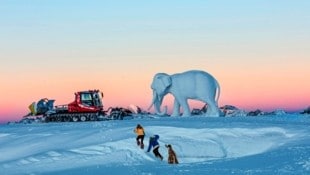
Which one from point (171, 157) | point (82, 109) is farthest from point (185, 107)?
point (171, 157)

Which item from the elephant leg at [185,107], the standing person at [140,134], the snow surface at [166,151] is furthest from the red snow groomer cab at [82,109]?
the standing person at [140,134]

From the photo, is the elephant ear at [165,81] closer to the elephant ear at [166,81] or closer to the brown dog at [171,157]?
the elephant ear at [166,81]

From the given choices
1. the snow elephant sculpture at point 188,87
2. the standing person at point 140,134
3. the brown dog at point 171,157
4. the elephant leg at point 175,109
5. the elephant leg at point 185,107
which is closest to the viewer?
the brown dog at point 171,157

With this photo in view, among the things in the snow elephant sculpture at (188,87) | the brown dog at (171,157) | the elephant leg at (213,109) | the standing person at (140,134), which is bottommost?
the brown dog at (171,157)

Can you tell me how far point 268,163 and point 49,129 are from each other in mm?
13515

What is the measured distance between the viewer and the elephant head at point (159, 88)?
36781mm

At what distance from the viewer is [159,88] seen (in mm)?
37250

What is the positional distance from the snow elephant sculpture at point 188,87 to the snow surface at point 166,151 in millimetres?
6246

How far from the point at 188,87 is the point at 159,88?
2.11 meters

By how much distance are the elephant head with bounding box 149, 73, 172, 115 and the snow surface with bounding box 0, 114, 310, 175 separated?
24.4 feet

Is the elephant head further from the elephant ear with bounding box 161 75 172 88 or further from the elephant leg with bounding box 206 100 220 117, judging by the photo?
the elephant leg with bounding box 206 100 220 117

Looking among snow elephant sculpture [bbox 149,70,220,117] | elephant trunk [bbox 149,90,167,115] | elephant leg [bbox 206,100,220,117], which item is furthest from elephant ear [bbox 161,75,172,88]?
elephant leg [bbox 206,100,220,117]

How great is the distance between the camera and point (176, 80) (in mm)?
36656

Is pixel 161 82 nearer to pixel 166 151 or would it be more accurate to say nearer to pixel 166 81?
pixel 166 81
